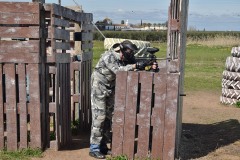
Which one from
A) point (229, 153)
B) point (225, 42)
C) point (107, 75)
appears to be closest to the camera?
point (107, 75)

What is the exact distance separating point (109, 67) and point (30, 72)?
1.18 metres

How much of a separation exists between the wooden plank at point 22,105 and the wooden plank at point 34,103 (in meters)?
0.09

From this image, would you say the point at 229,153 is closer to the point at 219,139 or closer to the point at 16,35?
the point at 219,139

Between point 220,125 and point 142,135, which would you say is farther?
point 220,125

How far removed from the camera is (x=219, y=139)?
835 cm

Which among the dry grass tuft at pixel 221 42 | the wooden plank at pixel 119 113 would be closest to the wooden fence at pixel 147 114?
the wooden plank at pixel 119 113

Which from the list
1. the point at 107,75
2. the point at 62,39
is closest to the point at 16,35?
the point at 62,39

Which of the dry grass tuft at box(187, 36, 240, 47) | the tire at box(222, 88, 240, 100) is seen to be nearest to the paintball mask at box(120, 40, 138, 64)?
the tire at box(222, 88, 240, 100)

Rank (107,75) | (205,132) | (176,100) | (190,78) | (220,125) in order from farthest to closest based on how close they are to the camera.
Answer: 1. (190,78)
2. (220,125)
3. (205,132)
4. (107,75)
5. (176,100)

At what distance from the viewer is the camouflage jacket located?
650 cm

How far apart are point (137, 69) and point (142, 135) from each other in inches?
38.7

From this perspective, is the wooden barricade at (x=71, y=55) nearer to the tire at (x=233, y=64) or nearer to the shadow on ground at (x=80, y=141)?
the shadow on ground at (x=80, y=141)

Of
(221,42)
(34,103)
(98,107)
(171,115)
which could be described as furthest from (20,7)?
(221,42)

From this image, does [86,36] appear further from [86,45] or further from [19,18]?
[19,18]
